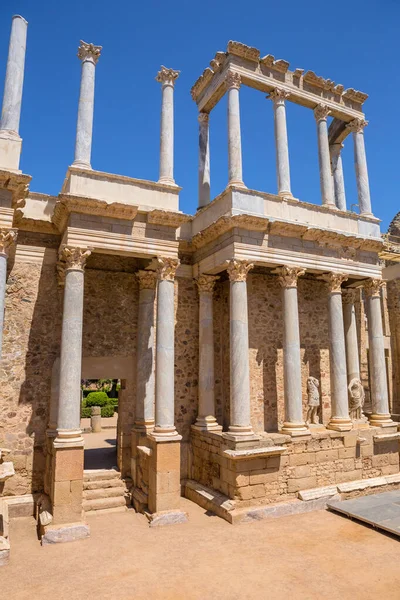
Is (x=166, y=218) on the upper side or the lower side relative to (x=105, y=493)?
upper

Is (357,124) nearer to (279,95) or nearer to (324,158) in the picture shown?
(324,158)

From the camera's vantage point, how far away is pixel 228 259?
1188 centimetres

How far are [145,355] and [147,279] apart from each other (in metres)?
2.32

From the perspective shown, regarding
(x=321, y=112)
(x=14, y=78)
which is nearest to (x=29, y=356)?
(x=14, y=78)

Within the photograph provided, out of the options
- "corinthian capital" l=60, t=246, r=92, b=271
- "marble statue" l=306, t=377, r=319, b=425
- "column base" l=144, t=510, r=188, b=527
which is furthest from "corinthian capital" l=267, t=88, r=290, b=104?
"column base" l=144, t=510, r=188, b=527

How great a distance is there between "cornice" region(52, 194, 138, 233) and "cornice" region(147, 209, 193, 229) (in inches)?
19.3

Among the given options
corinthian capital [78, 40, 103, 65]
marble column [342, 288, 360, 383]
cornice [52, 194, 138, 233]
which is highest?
corinthian capital [78, 40, 103, 65]

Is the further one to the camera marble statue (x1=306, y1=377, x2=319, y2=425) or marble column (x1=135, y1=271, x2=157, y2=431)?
marble statue (x1=306, y1=377, x2=319, y2=425)

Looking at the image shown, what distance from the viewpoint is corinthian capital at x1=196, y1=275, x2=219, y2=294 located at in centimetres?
1337

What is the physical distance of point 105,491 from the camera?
38.0 feet

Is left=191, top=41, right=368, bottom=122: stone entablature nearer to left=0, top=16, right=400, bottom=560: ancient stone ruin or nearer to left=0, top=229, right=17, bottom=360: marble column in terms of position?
left=0, top=16, right=400, bottom=560: ancient stone ruin

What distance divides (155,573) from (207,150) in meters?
12.7

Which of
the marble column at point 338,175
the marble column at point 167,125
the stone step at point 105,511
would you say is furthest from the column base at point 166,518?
the marble column at point 338,175

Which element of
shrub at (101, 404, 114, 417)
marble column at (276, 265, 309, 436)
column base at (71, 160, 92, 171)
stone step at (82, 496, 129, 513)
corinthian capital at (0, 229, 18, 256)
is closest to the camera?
corinthian capital at (0, 229, 18, 256)
